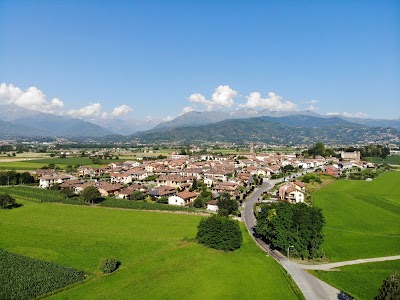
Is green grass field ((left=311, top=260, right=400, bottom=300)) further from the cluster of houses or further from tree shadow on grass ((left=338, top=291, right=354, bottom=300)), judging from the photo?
the cluster of houses

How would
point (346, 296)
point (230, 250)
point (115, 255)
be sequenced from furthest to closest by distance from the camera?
point (230, 250), point (115, 255), point (346, 296)

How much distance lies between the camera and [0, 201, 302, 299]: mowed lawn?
22578mm

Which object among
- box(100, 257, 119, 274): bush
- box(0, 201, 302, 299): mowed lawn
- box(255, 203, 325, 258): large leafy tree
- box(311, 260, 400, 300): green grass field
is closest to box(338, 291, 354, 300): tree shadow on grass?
box(311, 260, 400, 300): green grass field

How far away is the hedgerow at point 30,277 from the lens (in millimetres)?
21691

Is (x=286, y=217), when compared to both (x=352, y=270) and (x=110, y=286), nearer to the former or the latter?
(x=352, y=270)

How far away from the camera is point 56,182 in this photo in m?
66.7

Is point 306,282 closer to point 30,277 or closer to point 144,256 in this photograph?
point 144,256

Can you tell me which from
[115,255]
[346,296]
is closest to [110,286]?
[115,255]

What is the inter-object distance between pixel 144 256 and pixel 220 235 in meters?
7.11

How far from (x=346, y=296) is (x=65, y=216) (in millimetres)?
33588

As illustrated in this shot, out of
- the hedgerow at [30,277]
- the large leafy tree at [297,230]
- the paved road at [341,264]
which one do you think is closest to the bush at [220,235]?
the large leafy tree at [297,230]

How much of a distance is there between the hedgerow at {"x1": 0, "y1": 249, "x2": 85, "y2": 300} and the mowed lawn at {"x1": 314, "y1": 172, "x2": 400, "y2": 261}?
21.4 meters

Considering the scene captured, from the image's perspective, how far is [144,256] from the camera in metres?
28.6

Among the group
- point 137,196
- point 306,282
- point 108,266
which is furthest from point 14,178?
point 306,282
